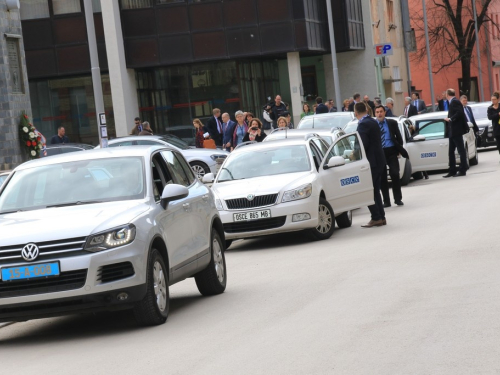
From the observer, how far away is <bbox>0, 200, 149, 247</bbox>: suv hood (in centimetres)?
941

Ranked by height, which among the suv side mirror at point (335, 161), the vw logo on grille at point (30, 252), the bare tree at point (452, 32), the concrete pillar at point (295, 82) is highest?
the bare tree at point (452, 32)

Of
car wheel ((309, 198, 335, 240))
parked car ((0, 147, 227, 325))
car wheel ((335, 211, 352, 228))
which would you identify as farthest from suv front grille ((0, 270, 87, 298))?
car wheel ((335, 211, 352, 228))

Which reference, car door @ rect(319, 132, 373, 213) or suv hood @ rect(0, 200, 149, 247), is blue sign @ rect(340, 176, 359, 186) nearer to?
car door @ rect(319, 132, 373, 213)

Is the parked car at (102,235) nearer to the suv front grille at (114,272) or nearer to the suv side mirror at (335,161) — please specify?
the suv front grille at (114,272)

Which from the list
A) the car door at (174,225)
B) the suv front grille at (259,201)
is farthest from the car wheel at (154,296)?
the suv front grille at (259,201)

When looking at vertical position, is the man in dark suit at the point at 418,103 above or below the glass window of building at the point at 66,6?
below

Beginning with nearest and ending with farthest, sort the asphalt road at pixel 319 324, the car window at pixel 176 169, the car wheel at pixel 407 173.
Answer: the asphalt road at pixel 319 324 < the car window at pixel 176 169 < the car wheel at pixel 407 173

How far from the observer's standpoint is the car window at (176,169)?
11.5m

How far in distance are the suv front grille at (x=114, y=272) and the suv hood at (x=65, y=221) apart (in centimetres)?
32

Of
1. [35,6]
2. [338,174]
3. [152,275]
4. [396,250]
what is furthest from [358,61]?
[152,275]

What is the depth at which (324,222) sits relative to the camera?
56.6ft

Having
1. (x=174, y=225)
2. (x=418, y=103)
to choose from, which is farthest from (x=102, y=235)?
(x=418, y=103)

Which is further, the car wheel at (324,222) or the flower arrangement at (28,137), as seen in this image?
the flower arrangement at (28,137)

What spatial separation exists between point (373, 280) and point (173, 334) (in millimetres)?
2888
